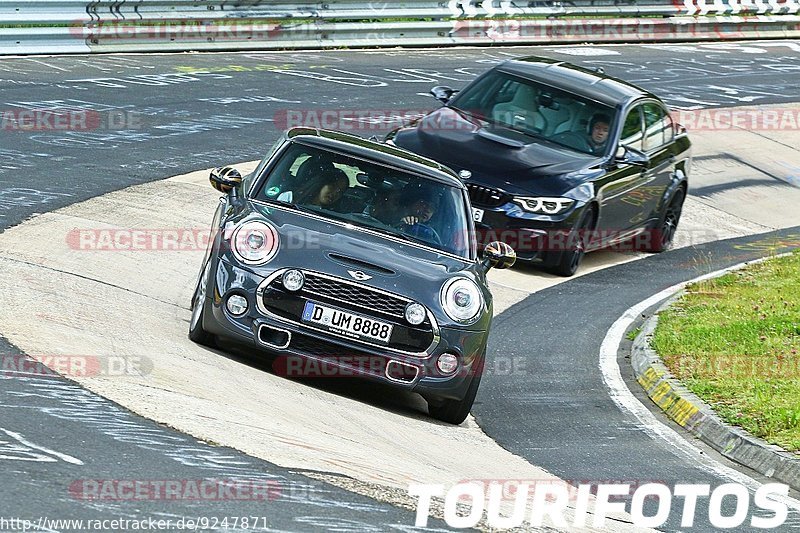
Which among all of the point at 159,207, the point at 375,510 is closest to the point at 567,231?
the point at 159,207

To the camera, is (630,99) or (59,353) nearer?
(59,353)

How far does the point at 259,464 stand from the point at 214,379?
1564 mm

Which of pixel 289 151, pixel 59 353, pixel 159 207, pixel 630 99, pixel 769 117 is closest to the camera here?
pixel 59 353

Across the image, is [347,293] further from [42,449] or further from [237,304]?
[42,449]

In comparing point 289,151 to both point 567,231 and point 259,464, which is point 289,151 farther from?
point 567,231

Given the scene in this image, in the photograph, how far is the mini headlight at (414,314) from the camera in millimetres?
8609

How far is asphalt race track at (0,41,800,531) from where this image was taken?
20.9ft

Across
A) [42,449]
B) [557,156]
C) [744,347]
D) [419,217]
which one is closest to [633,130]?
[557,156]

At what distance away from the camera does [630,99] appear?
51.0 feet

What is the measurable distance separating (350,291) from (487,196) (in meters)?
5.42

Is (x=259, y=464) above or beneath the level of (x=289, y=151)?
beneath

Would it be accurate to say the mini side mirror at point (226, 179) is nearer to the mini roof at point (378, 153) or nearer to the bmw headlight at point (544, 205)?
the mini roof at point (378, 153)

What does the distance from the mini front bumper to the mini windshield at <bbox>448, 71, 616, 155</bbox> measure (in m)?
6.45

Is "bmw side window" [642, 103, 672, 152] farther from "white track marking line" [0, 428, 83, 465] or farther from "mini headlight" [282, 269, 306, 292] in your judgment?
"white track marking line" [0, 428, 83, 465]
